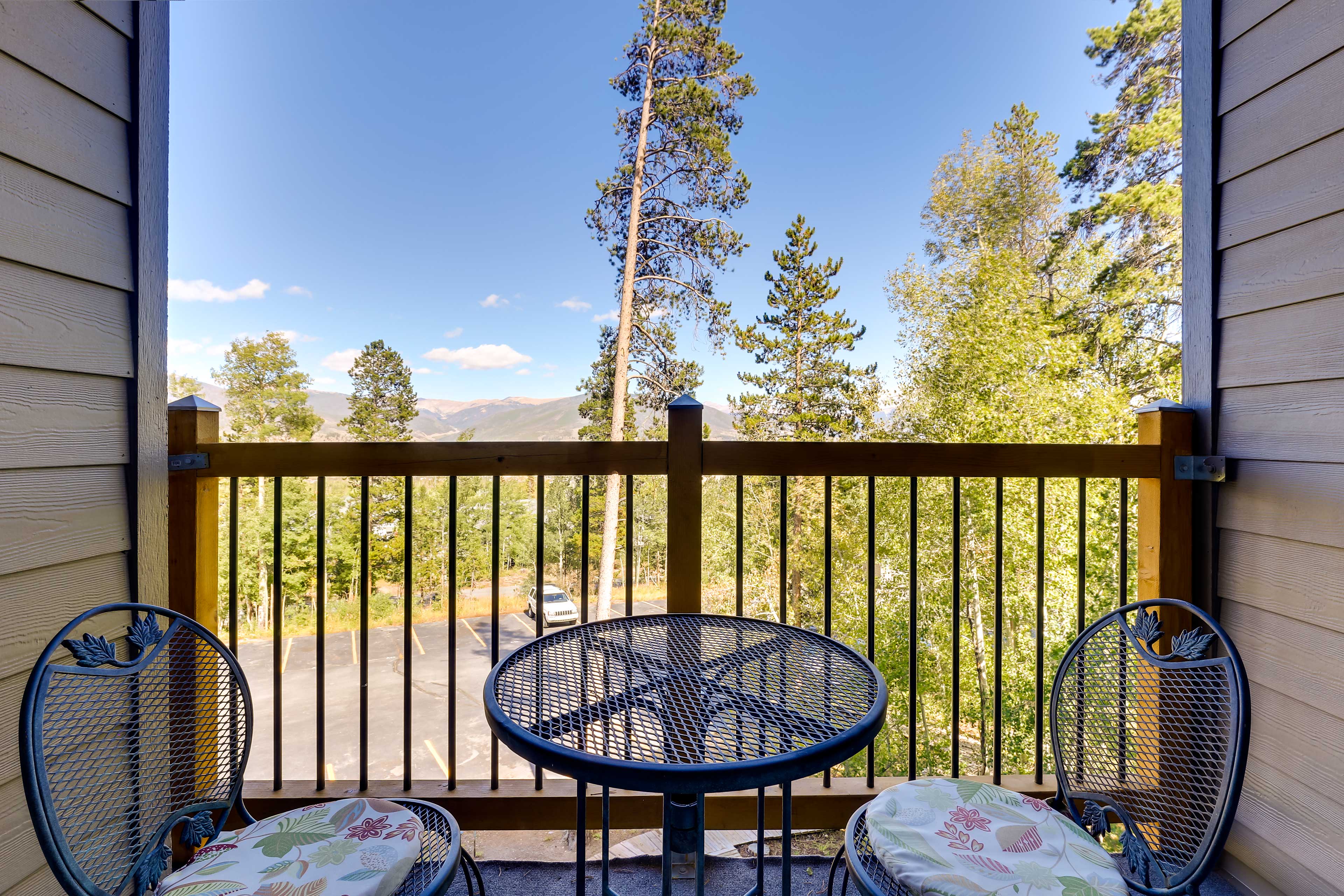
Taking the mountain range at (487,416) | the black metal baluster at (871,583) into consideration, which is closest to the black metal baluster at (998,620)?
the black metal baluster at (871,583)

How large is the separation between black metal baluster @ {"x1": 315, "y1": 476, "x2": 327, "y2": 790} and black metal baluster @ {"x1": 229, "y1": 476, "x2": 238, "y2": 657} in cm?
18

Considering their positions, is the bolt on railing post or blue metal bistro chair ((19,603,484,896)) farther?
the bolt on railing post

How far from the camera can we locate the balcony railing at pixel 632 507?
145 centimetres

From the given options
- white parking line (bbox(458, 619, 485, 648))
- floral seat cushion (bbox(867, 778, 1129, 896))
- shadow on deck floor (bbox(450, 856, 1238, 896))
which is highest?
floral seat cushion (bbox(867, 778, 1129, 896))

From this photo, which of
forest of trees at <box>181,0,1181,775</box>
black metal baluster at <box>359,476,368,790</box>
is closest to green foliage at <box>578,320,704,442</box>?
forest of trees at <box>181,0,1181,775</box>

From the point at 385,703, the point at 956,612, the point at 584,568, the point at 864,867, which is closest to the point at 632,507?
the point at 584,568

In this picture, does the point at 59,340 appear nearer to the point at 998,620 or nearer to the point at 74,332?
the point at 74,332

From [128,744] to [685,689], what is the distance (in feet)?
3.75

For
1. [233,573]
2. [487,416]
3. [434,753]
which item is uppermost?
[487,416]

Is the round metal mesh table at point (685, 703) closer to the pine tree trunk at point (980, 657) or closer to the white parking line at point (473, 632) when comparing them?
the pine tree trunk at point (980, 657)

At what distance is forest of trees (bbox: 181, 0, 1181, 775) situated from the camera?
8.84 meters

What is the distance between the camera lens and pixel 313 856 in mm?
911

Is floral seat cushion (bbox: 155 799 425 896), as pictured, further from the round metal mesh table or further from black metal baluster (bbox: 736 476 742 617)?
black metal baluster (bbox: 736 476 742 617)

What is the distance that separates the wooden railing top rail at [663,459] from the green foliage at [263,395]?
15697 millimetres
